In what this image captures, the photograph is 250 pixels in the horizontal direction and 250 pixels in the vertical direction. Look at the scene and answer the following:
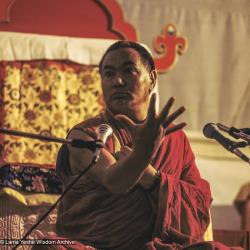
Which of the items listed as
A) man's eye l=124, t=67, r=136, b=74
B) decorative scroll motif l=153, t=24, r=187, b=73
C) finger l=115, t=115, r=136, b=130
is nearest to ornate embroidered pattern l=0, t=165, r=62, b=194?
decorative scroll motif l=153, t=24, r=187, b=73

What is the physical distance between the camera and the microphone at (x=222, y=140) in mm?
2531

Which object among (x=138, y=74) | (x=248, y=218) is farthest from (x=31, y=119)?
(x=138, y=74)

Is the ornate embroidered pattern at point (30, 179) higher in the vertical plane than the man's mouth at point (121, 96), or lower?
lower

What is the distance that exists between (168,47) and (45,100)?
2.89 feet

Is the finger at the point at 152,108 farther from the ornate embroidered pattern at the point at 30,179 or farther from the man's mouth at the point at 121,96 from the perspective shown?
the ornate embroidered pattern at the point at 30,179

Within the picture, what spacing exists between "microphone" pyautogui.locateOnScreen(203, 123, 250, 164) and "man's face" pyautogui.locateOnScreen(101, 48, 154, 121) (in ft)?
0.66

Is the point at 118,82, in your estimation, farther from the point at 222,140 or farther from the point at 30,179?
the point at 30,179

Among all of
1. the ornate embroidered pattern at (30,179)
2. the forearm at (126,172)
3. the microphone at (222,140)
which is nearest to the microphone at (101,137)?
the forearm at (126,172)

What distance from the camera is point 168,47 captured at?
4891 mm

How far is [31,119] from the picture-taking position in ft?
14.0

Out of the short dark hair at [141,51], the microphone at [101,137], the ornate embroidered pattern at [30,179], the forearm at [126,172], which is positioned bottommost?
the ornate embroidered pattern at [30,179]

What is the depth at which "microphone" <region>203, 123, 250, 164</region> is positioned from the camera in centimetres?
253

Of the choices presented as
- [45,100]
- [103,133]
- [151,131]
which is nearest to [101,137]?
[103,133]

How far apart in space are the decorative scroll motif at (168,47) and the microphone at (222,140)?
219 centimetres
